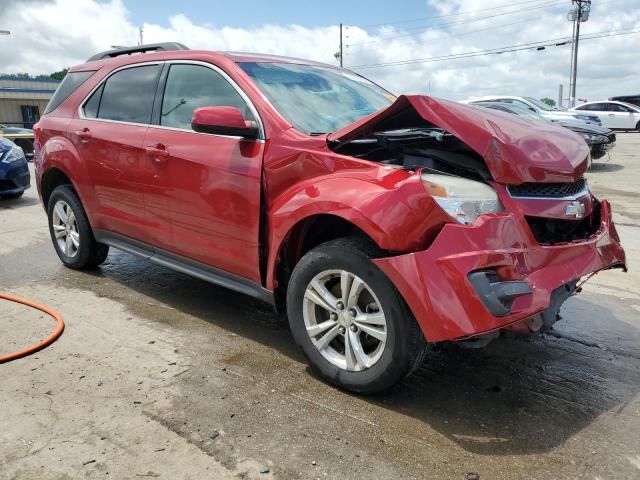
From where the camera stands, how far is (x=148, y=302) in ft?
15.1

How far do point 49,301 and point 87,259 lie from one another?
0.73 meters

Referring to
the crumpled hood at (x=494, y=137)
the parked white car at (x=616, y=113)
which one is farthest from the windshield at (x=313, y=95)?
the parked white car at (x=616, y=113)

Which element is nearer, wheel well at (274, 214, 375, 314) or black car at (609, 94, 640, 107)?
wheel well at (274, 214, 375, 314)

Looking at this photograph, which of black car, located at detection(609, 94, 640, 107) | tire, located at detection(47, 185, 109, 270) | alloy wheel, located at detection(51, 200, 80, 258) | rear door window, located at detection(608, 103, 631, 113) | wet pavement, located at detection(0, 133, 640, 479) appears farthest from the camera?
black car, located at detection(609, 94, 640, 107)

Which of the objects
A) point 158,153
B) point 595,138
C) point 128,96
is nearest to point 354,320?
point 158,153

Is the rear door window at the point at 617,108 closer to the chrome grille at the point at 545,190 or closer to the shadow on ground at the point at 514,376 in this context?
the shadow on ground at the point at 514,376

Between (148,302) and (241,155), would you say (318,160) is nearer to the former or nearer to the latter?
(241,155)

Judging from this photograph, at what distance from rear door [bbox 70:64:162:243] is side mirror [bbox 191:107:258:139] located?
95 centimetres

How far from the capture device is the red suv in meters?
2.66

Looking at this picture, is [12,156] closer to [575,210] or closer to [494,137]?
[494,137]

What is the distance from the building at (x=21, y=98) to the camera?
47875 mm

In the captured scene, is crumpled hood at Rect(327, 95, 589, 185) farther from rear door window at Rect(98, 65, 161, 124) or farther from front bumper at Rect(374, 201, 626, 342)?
rear door window at Rect(98, 65, 161, 124)

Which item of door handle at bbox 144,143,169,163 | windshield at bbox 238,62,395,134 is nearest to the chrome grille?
windshield at bbox 238,62,395,134

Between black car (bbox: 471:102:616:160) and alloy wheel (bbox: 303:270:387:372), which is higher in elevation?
black car (bbox: 471:102:616:160)
